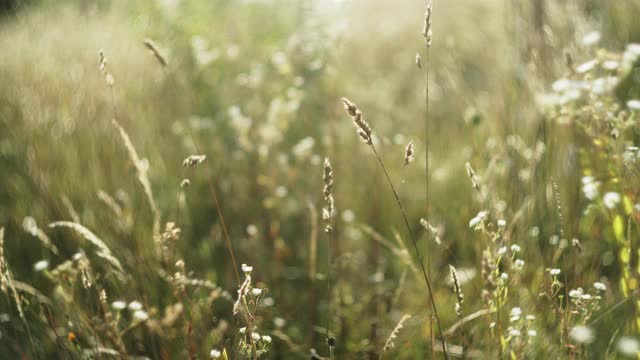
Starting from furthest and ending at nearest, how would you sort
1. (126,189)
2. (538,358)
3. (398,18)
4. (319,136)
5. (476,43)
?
(398,18)
(476,43)
(319,136)
(126,189)
(538,358)

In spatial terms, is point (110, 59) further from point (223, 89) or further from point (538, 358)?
point (538, 358)

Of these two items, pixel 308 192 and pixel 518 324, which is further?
pixel 308 192

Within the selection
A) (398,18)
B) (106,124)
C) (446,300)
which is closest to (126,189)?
(106,124)

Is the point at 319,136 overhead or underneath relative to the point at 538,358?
overhead

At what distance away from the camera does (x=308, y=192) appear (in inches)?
109

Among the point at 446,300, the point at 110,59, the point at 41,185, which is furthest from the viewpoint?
the point at 110,59

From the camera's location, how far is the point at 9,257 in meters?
2.40

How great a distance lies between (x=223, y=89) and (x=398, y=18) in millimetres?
3494

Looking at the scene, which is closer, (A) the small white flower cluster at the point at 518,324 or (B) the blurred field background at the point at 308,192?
(A) the small white flower cluster at the point at 518,324

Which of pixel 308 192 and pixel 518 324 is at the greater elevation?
pixel 308 192

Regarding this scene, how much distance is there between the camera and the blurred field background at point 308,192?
163 centimetres

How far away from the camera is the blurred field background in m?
1.63

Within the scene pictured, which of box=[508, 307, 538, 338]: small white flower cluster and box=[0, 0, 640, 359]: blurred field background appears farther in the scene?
box=[0, 0, 640, 359]: blurred field background

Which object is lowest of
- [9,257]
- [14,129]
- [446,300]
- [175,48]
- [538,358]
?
[9,257]
